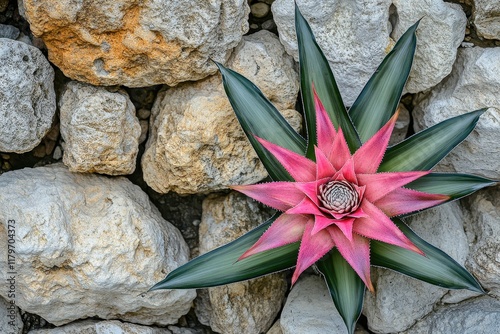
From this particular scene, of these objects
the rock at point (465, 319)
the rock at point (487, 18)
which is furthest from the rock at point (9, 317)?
the rock at point (487, 18)

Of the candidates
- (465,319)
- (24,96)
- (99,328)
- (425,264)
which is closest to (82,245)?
(99,328)

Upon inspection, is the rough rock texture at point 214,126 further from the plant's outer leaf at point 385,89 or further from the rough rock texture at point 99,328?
the rough rock texture at point 99,328

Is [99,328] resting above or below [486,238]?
below

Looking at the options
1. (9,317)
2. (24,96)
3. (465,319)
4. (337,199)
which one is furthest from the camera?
(9,317)

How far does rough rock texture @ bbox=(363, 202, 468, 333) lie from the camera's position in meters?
1.97

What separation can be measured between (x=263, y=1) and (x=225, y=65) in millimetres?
291

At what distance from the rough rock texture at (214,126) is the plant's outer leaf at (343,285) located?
0.38 meters

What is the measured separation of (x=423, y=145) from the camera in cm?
174

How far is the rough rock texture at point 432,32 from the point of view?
5.91 feet

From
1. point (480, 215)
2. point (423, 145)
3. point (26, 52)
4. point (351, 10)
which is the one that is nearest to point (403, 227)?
point (423, 145)

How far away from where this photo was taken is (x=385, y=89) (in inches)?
69.8

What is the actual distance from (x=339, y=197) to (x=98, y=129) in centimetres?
77

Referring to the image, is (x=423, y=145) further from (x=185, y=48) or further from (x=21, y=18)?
(x=21, y=18)

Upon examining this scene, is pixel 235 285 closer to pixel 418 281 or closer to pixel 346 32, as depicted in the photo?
pixel 418 281
